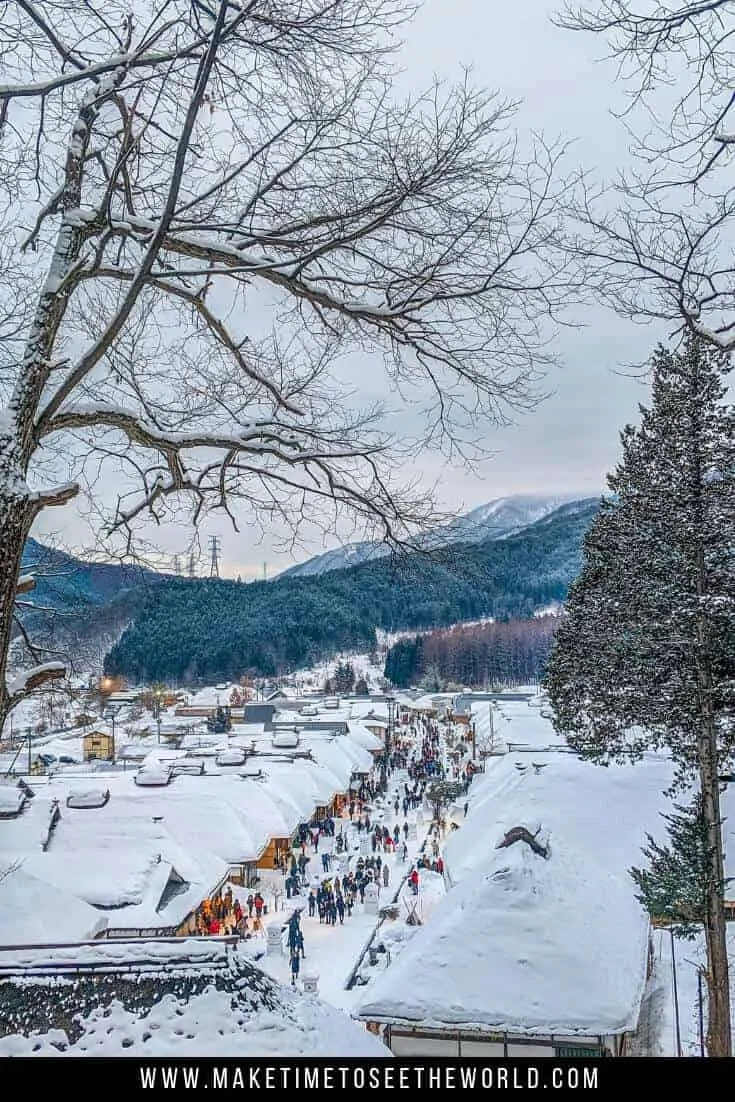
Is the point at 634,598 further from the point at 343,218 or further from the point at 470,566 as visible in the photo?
the point at 343,218

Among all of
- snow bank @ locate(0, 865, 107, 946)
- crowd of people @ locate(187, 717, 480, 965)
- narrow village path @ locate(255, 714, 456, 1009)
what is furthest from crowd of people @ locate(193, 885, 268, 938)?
snow bank @ locate(0, 865, 107, 946)

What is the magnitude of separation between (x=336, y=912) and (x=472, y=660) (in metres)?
99.7

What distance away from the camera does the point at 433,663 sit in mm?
120562

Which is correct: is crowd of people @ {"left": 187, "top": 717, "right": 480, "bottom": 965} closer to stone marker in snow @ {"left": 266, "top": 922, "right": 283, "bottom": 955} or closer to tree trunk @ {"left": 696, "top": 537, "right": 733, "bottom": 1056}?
stone marker in snow @ {"left": 266, "top": 922, "right": 283, "bottom": 955}

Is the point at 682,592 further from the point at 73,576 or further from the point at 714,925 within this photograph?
the point at 73,576

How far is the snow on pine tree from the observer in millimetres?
12492

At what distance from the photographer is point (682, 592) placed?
12.9 meters

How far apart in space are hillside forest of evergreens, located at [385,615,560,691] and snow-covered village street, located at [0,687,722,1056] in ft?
268

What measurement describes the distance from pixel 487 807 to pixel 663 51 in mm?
22379

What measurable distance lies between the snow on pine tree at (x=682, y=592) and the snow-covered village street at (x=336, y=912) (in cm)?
239

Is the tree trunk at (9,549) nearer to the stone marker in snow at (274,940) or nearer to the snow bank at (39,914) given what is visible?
the snow bank at (39,914)

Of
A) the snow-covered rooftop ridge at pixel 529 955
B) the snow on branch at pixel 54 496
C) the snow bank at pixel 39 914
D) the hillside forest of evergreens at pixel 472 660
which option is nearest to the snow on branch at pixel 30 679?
the snow on branch at pixel 54 496

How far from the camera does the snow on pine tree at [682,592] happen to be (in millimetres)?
12492

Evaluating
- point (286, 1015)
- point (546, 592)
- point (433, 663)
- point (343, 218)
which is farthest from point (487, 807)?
point (546, 592)
